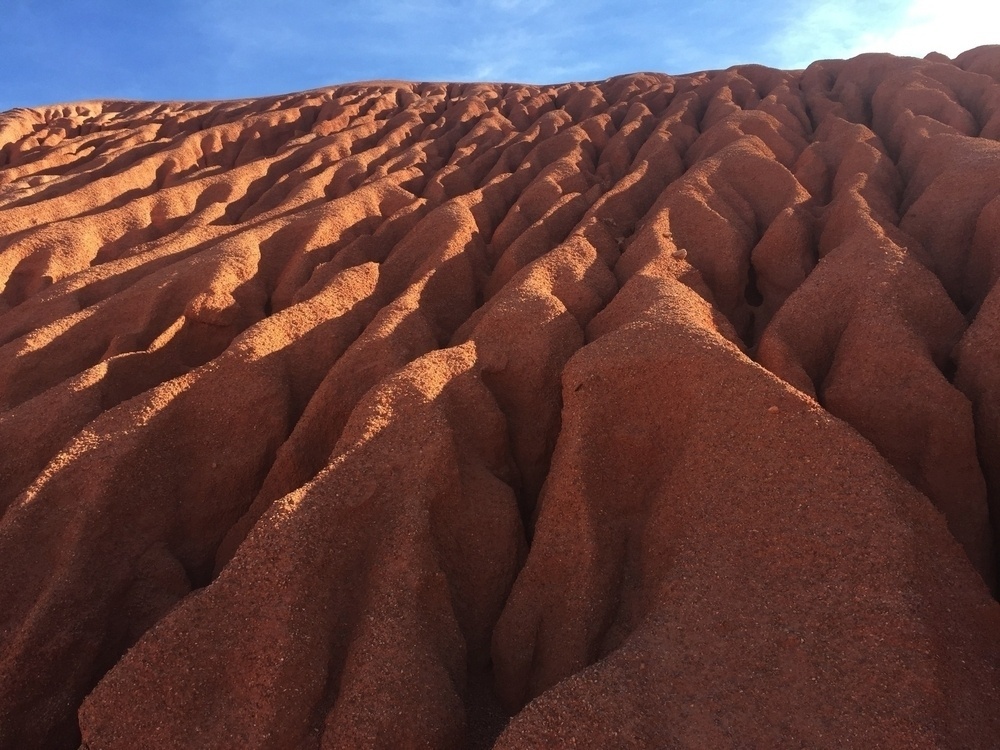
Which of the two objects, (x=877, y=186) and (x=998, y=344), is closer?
(x=998, y=344)

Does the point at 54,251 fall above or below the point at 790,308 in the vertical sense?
above

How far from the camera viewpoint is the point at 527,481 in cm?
528

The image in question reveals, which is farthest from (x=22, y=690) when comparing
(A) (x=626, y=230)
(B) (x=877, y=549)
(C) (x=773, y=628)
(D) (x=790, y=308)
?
(A) (x=626, y=230)

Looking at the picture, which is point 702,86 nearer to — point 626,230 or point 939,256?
point 626,230

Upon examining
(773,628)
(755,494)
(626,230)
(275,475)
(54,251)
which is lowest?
(773,628)

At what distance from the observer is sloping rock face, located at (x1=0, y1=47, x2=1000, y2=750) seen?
10.9 ft

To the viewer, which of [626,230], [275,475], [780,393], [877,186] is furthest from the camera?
[626,230]

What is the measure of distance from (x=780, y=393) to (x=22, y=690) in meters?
5.44

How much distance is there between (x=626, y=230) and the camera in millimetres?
8930

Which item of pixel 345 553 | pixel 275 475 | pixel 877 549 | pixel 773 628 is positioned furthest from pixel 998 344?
pixel 275 475

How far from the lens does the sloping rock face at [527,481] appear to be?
3.32 metres

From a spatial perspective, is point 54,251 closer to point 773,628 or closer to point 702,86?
point 773,628

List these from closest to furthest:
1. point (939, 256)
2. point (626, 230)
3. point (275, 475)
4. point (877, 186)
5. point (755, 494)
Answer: point (755, 494)
point (275, 475)
point (939, 256)
point (877, 186)
point (626, 230)

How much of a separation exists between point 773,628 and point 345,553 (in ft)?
8.65
